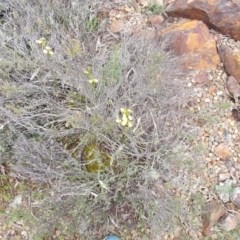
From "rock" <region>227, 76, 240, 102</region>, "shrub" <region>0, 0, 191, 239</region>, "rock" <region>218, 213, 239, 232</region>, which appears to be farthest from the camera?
"rock" <region>227, 76, 240, 102</region>

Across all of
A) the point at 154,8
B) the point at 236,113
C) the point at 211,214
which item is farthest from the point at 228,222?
the point at 154,8

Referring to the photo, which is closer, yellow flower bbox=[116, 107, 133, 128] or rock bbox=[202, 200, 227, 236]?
yellow flower bbox=[116, 107, 133, 128]

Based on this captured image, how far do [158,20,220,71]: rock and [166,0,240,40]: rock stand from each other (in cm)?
9

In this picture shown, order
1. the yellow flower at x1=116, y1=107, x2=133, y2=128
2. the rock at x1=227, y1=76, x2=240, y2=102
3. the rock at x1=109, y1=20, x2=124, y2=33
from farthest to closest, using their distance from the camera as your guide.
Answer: the rock at x1=109, y1=20, x2=124, y2=33
the rock at x1=227, y1=76, x2=240, y2=102
the yellow flower at x1=116, y1=107, x2=133, y2=128

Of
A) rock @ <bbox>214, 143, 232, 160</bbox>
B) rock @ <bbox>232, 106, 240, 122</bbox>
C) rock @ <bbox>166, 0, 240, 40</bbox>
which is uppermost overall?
rock @ <bbox>166, 0, 240, 40</bbox>

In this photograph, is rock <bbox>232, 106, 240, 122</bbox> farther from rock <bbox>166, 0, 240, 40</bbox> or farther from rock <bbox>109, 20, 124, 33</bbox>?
rock <bbox>109, 20, 124, 33</bbox>

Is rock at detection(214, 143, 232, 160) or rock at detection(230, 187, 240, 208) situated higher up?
rock at detection(214, 143, 232, 160)

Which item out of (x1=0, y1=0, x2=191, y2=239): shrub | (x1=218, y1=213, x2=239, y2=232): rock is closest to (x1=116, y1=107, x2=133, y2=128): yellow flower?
(x1=0, y1=0, x2=191, y2=239): shrub

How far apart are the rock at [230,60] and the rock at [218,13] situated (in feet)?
0.33

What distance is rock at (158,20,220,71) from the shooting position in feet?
7.45

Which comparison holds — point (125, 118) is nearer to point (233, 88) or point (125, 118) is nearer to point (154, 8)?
point (233, 88)

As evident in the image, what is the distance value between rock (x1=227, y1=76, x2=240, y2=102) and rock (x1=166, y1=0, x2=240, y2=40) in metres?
0.25

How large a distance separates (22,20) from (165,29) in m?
0.73

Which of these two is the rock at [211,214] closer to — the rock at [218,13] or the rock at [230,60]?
the rock at [230,60]
